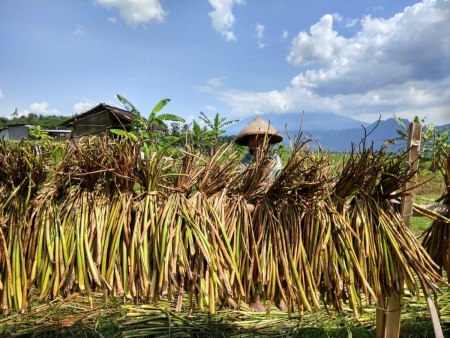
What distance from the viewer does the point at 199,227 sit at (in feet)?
5.00

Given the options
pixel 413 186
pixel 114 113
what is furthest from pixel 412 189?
pixel 114 113

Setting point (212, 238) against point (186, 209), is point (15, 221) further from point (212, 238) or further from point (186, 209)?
point (212, 238)

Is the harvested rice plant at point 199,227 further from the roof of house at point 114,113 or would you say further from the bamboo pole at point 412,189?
the roof of house at point 114,113

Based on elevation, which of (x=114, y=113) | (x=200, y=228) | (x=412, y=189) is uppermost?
(x=114, y=113)

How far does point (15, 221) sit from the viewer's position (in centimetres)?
154

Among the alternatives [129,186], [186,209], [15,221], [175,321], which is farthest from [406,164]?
[175,321]

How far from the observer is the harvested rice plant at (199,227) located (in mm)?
1477

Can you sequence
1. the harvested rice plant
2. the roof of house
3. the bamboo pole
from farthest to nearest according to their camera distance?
the roof of house < the bamboo pole < the harvested rice plant

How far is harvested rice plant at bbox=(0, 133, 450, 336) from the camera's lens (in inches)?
58.1

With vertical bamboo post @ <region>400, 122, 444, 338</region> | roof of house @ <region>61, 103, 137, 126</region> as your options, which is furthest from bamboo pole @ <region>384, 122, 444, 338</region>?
roof of house @ <region>61, 103, 137, 126</region>

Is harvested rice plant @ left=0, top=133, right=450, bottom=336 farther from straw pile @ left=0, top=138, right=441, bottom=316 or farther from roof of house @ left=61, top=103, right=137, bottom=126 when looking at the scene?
roof of house @ left=61, top=103, right=137, bottom=126

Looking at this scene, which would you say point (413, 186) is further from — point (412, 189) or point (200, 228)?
point (200, 228)

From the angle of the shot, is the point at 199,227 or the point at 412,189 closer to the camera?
the point at 199,227

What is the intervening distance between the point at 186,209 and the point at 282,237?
1.40 feet
